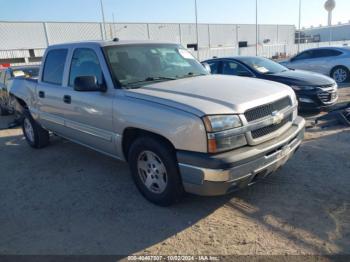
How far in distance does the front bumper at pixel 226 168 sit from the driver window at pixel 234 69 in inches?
198

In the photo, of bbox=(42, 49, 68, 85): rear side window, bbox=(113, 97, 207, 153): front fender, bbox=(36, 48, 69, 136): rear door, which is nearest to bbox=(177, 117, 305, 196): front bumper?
bbox=(113, 97, 207, 153): front fender

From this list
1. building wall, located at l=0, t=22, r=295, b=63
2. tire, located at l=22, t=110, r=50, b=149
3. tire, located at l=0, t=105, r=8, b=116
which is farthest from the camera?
building wall, located at l=0, t=22, r=295, b=63

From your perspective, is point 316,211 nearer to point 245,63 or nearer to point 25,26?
point 245,63

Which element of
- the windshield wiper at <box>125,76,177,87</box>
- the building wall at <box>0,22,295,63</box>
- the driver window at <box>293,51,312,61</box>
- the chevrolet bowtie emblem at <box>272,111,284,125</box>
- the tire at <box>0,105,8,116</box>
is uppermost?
the building wall at <box>0,22,295,63</box>

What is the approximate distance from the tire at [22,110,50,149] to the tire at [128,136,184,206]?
323 centimetres

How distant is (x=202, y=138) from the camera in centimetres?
294

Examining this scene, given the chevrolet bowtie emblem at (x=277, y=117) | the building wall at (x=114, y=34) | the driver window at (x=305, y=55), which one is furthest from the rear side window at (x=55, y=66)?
the building wall at (x=114, y=34)

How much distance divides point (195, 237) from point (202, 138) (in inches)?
38.9

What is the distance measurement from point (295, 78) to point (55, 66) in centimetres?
527

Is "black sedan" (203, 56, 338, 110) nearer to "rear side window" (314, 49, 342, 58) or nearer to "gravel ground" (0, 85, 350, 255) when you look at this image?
"gravel ground" (0, 85, 350, 255)

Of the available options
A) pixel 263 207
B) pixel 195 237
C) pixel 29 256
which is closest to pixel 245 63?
pixel 263 207

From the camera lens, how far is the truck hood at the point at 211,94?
3057mm

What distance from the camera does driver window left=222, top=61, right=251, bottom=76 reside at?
8070 mm

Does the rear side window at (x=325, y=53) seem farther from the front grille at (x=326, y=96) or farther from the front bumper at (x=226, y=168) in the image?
the front bumper at (x=226, y=168)
